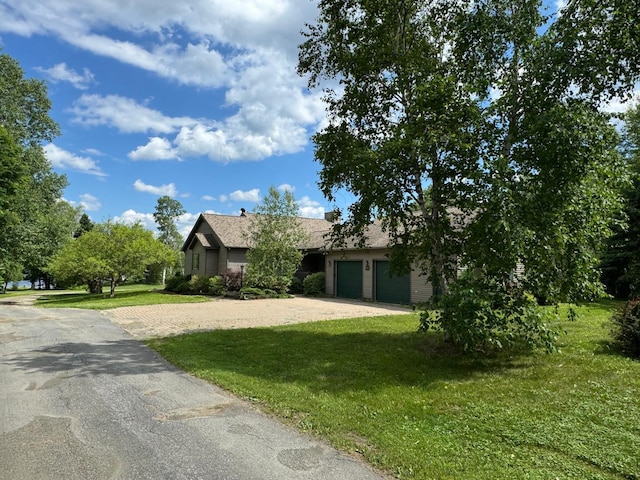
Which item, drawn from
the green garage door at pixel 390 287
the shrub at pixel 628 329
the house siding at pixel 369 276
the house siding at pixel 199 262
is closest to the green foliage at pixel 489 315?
the shrub at pixel 628 329

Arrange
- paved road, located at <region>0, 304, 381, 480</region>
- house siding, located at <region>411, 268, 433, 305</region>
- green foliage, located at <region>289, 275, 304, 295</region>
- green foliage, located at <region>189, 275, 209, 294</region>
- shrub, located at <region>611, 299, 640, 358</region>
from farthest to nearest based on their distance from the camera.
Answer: green foliage, located at <region>289, 275, 304, 295</region>, green foliage, located at <region>189, 275, 209, 294</region>, house siding, located at <region>411, 268, 433, 305</region>, shrub, located at <region>611, 299, 640, 358</region>, paved road, located at <region>0, 304, 381, 480</region>

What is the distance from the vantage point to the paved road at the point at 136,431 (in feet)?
11.6

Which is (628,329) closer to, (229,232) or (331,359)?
(331,359)

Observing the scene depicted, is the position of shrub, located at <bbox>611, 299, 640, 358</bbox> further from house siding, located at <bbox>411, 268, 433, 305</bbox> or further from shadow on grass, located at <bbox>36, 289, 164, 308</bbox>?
shadow on grass, located at <bbox>36, 289, 164, 308</bbox>

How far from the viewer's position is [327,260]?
917 inches

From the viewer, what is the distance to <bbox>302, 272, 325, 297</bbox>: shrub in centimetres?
2334

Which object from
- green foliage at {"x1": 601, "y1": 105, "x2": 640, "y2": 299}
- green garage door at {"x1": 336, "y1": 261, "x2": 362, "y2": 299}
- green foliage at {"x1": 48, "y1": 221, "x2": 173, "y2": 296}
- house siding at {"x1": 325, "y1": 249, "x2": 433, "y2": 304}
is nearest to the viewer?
house siding at {"x1": 325, "y1": 249, "x2": 433, "y2": 304}

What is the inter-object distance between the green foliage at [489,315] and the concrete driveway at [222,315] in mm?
6971

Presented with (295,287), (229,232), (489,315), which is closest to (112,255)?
(229,232)

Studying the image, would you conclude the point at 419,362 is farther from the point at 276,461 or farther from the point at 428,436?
the point at 276,461

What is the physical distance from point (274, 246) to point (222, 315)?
7851 millimetres

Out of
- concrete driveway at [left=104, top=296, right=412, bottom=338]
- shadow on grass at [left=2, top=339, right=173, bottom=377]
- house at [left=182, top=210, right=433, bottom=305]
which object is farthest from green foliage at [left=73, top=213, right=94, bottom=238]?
shadow on grass at [left=2, top=339, right=173, bottom=377]

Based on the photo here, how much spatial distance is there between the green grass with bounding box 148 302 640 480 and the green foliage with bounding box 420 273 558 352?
533mm

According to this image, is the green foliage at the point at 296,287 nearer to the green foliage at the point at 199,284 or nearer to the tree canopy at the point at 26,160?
the green foliage at the point at 199,284
